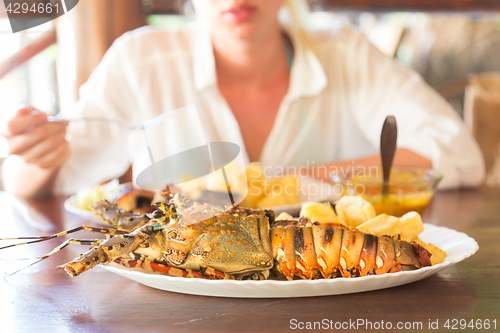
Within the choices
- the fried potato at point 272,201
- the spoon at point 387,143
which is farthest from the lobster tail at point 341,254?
the fried potato at point 272,201

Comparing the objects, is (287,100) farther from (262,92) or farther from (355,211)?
(355,211)

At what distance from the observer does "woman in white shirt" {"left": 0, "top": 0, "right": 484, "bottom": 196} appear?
1.72m

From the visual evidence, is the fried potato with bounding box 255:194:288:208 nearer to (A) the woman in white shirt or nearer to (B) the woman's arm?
(B) the woman's arm

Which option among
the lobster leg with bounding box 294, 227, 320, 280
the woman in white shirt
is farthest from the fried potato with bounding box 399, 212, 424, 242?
the woman in white shirt

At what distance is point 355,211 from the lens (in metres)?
0.66

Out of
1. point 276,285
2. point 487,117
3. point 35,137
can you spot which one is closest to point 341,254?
point 276,285

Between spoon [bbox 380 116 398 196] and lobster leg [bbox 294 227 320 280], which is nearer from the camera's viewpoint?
lobster leg [bbox 294 227 320 280]

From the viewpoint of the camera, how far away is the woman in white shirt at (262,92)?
1723 mm

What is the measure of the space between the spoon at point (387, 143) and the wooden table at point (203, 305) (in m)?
0.24

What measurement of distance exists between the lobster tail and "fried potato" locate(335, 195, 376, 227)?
10 cm

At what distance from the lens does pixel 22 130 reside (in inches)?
39.9

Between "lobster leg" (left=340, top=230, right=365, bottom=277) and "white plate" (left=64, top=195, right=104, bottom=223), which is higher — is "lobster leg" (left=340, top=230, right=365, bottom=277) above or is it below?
above

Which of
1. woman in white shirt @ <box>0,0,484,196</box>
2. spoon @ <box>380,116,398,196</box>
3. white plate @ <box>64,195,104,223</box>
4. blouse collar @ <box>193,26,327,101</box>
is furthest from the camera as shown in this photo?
blouse collar @ <box>193,26,327,101</box>

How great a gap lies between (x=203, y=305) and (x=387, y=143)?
1.59ft
